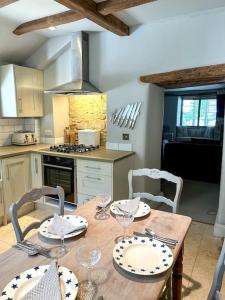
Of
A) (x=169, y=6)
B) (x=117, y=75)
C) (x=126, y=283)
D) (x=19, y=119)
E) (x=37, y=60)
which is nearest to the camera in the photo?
(x=126, y=283)

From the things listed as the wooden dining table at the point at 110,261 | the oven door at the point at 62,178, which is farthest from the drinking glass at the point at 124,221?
the oven door at the point at 62,178

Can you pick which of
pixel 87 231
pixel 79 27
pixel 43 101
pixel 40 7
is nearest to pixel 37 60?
pixel 43 101

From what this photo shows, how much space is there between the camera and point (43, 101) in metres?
3.78

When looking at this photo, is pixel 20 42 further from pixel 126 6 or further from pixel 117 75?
pixel 126 6

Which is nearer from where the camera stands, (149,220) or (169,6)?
(149,220)

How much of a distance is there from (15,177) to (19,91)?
125cm

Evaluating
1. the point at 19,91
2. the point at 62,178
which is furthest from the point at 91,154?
the point at 19,91

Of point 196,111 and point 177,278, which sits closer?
point 177,278

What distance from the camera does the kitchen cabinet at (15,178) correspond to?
296 centimetres

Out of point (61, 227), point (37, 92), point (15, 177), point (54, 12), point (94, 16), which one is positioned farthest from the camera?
point (37, 92)

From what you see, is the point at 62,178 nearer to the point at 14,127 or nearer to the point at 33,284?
the point at 14,127

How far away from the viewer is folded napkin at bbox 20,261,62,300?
0.82 meters

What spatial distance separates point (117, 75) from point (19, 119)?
1.84 m

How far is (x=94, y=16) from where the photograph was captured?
2311 millimetres
